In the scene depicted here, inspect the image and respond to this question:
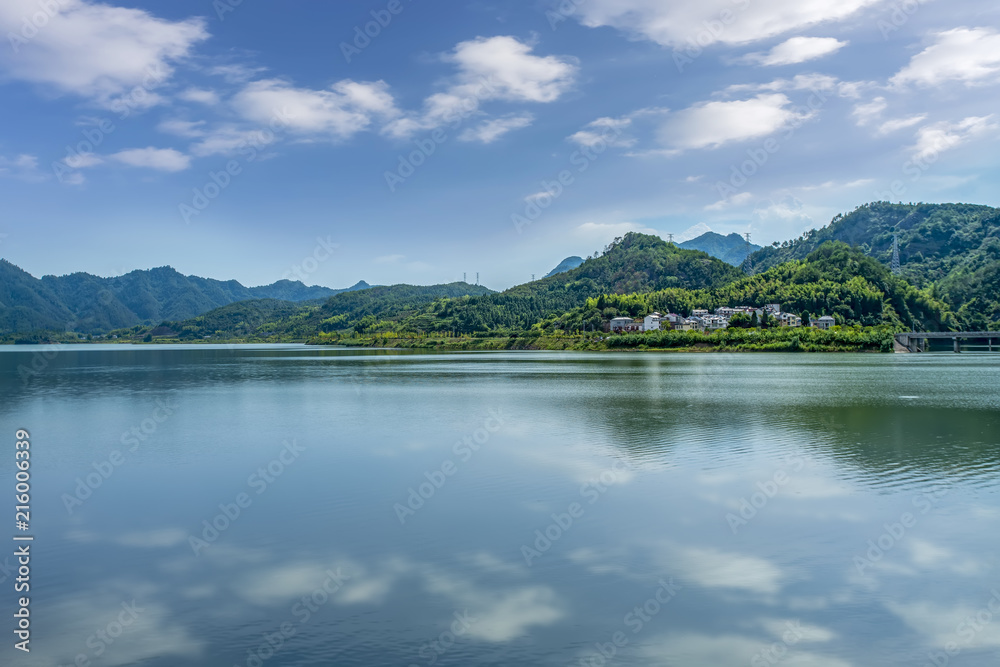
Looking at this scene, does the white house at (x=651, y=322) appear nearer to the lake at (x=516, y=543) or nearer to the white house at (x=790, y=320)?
the white house at (x=790, y=320)

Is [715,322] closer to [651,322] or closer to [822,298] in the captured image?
[651,322]

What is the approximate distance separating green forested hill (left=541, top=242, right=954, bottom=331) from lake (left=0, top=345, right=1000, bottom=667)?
9948cm

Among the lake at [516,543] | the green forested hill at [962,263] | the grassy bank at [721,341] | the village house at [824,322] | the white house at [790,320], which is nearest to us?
the lake at [516,543]

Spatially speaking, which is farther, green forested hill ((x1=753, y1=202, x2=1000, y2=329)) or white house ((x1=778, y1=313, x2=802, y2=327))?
green forested hill ((x1=753, y1=202, x2=1000, y2=329))

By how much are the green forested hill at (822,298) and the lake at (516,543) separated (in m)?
99.5

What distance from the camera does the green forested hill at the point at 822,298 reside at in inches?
4385

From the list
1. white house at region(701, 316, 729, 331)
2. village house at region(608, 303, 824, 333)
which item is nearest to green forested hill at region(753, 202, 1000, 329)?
village house at region(608, 303, 824, 333)

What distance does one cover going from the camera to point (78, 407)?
26.9 m

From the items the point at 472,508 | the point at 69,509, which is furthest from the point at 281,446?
the point at 472,508

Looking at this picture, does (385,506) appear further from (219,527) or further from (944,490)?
(944,490)

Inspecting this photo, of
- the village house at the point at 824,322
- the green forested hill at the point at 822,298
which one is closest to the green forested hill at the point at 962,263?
the green forested hill at the point at 822,298

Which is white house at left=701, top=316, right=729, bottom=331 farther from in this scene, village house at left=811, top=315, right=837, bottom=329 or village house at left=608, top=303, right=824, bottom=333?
village house at left=811, top=315, right=837, bottom=329

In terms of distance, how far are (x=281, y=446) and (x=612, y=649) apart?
1366cm

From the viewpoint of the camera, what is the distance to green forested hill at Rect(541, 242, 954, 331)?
11138 cm
